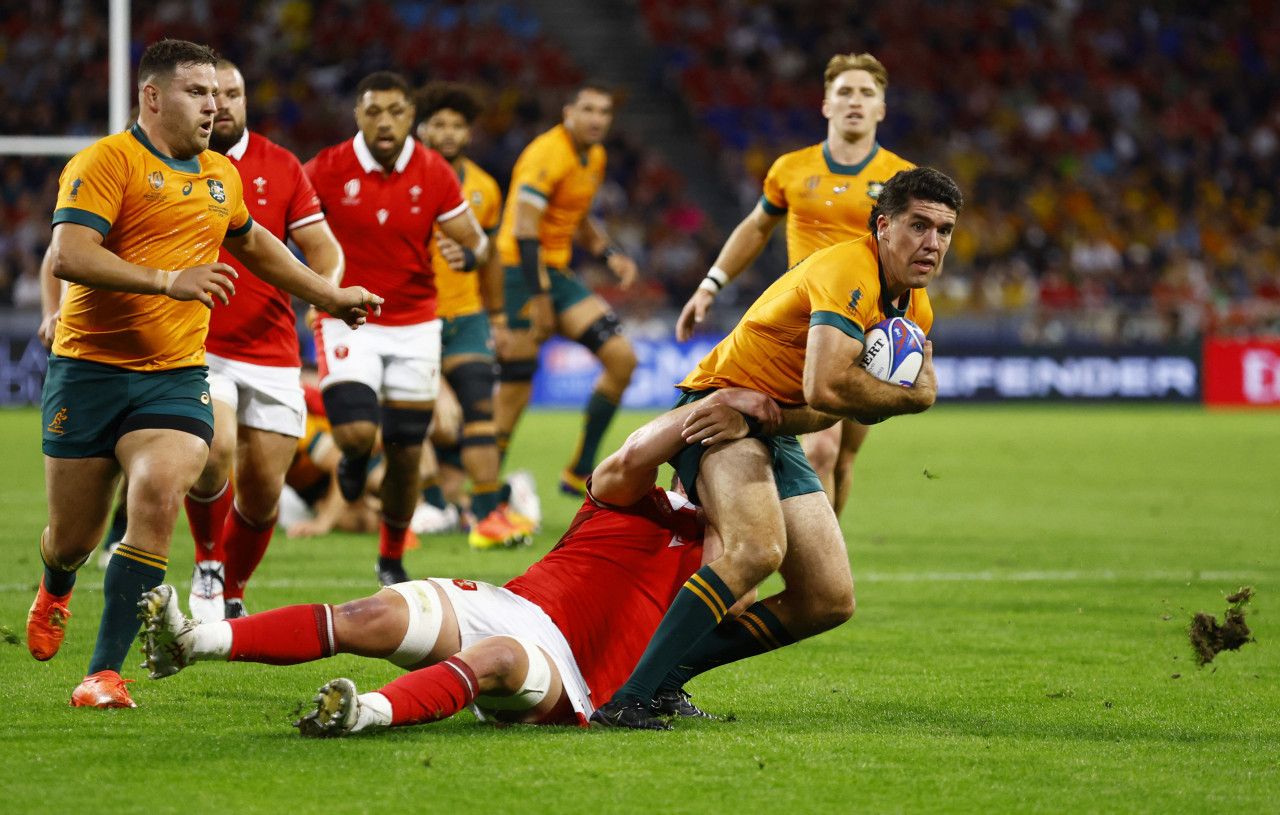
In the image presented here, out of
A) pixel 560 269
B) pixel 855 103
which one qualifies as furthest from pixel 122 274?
pixel 560 269

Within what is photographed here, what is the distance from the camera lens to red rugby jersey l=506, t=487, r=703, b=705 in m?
4.32

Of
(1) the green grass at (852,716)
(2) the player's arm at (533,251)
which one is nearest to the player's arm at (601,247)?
(2) the player's arm at (533,251)

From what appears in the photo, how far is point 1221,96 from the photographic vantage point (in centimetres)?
2905

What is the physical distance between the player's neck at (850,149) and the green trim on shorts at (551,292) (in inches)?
131

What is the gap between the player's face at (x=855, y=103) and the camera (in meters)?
6.92

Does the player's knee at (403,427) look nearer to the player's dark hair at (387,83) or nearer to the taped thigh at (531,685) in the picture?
the player's dark hair at (387,83)

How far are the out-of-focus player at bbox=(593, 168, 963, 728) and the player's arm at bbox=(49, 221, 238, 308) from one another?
1.58m

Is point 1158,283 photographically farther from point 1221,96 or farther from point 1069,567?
point 1069,567

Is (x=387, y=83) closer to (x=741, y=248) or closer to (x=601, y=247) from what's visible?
(x=741, y=248)

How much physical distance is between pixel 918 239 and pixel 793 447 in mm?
847

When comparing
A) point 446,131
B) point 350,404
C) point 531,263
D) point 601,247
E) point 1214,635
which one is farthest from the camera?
point 601,247

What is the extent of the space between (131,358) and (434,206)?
2856 millimetres

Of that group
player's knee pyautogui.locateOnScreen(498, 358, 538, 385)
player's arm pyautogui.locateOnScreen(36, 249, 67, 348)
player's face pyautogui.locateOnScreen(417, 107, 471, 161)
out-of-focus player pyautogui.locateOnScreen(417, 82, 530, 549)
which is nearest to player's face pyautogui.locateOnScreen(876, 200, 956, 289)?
player's arm pyautogui.locateOnScreen(36, 249, 67, 348)

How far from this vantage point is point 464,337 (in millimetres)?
9078
